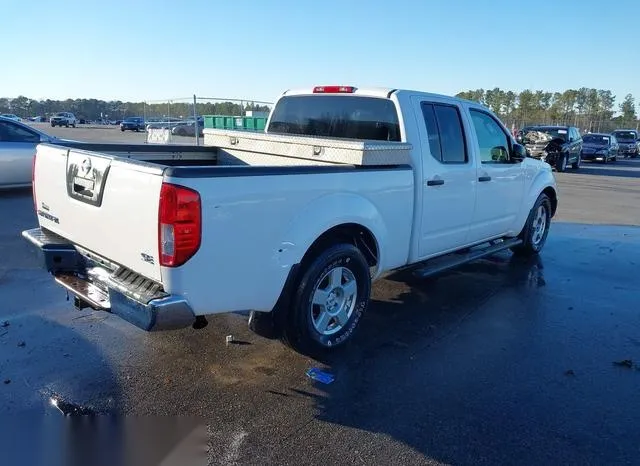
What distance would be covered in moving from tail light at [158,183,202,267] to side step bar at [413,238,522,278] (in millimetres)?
2555

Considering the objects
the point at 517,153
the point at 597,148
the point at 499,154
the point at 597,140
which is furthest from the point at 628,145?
A: the point at 499,154

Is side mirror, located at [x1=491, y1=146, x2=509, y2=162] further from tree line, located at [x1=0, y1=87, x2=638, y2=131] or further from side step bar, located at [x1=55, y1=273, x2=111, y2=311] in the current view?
tree line, located at [x1=0, y1=87, x2=638, y2=131]

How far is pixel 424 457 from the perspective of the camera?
9.44ft

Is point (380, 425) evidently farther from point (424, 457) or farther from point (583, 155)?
point (583, 155)

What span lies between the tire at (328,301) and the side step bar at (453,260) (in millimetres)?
911

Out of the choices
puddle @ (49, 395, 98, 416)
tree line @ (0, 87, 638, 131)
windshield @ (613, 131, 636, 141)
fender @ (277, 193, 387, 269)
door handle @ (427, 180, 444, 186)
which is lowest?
puddle @ (49, 395, 98, 416)

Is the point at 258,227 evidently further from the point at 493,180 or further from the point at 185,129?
the point at 185,129

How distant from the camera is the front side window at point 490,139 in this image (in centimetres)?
570

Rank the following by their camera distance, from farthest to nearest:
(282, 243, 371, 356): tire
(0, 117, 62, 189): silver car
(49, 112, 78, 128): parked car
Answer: (49, 112, 78, 128): parked car → (0, 117, 62, 189): silver car → (282, 243, 371, 356): tire

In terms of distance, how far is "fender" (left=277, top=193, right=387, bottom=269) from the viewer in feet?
11.4

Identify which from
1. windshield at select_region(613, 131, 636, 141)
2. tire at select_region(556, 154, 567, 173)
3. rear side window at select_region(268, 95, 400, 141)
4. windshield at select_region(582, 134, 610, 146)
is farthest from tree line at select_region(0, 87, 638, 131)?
rear side window at select_region(268, 95, 400, 141)

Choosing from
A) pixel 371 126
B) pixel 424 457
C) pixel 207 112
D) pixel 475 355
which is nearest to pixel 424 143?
pixel 371 126

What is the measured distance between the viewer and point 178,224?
9.55 feet

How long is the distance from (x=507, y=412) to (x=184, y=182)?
8.20ft
